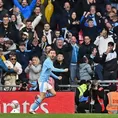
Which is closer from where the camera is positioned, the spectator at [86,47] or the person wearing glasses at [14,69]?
the person wearing glasses at [14,69]

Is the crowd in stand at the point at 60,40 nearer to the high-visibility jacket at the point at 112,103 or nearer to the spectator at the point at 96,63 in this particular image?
the spectator at the point at 96,63

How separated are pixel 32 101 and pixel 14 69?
1.31 meters

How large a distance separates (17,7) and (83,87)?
14.0ft

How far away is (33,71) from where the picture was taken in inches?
637

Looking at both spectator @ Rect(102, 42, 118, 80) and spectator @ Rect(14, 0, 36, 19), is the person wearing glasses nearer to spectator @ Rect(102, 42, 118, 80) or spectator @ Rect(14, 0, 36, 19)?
spectator @ Rect(14, 0, 36, 19)

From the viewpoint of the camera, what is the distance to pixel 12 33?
1702 cm

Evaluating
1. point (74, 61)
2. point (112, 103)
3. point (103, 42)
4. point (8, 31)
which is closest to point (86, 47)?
point (74, 61)

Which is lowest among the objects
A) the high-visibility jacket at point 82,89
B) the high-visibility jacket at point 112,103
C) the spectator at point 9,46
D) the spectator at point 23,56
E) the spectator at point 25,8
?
the high-visibility jacket at point 112,103

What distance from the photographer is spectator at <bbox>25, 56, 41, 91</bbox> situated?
16031 millimetres

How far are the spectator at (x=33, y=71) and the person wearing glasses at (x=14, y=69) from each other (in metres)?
0.32

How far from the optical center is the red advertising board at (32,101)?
50.6ft

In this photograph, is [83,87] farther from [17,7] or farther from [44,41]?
[17,7]

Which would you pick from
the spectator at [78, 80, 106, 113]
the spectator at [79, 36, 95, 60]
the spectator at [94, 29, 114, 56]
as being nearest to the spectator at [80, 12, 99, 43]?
the spectator at [94, 29, 114, 56]

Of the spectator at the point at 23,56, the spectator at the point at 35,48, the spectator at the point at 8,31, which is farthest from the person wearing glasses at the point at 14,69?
the spectator at the point at 8,31
